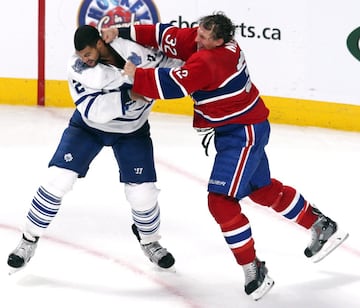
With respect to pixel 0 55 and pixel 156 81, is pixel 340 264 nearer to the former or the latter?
pixel 156 81

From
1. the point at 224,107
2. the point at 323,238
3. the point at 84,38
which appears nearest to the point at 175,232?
the point at 323,238

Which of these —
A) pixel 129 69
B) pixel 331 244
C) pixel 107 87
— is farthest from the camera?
pixel 331 244

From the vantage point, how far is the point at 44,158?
512cm

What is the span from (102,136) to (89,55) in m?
0.38

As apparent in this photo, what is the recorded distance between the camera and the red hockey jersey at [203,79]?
337cm

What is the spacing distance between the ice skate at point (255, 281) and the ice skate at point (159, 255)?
0.38m

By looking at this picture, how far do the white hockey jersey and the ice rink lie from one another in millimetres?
644

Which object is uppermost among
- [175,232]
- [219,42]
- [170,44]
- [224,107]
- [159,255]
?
[219,42]

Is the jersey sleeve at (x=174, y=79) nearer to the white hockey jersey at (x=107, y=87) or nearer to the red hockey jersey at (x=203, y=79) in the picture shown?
the red hockey jersey at (x=203, y=79)

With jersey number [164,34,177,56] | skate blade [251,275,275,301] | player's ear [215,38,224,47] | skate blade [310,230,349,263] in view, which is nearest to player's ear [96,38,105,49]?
jersey number [164,34,177,56]

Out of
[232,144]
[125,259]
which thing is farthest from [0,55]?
[232,144]

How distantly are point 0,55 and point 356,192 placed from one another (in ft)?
7.50

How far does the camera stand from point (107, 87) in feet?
11.4

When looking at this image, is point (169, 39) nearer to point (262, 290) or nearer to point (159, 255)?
point (159, 255)
